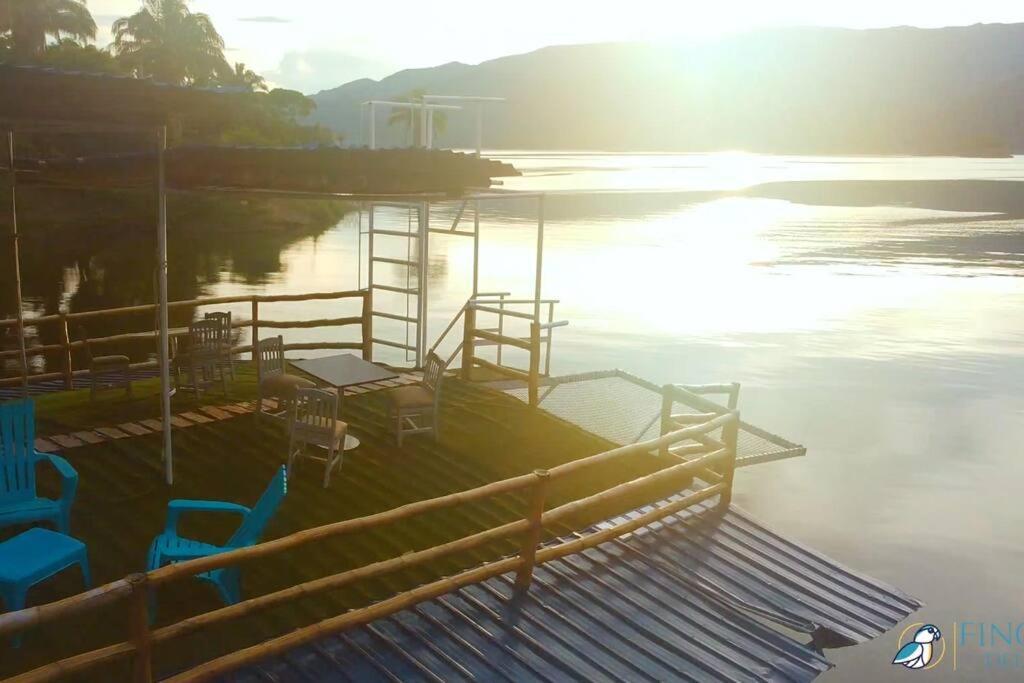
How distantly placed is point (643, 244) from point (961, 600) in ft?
206

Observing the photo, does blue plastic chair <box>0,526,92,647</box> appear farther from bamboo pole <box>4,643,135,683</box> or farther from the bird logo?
the bird logo

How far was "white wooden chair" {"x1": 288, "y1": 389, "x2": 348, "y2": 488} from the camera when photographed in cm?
798

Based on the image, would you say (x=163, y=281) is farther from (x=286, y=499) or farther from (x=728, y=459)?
(x=728, y=459)

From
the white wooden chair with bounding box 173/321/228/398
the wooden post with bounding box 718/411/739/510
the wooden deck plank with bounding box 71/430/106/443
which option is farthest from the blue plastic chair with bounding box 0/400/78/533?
the wooden post with bounding box 718/411/739/510

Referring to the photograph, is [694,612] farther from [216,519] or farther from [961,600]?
[961,600]

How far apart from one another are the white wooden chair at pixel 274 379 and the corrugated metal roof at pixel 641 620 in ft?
11.3

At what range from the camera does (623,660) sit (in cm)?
566

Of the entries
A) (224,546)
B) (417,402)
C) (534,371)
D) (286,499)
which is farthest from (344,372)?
(224,546)

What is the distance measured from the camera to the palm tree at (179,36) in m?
84.4

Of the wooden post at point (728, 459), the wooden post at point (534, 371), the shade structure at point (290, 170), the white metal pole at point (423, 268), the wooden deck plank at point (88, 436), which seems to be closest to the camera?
the shade structure at point (290, 170)

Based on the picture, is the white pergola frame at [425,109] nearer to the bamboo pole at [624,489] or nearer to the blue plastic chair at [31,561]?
the bamboo pole at [624,489]

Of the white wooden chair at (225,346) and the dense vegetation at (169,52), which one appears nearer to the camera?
the white wooden chair at (225,346)

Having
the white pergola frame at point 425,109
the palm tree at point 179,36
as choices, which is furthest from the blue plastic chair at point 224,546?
the palm tree at point 179,36

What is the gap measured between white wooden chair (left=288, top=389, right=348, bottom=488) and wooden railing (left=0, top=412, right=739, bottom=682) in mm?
2324
